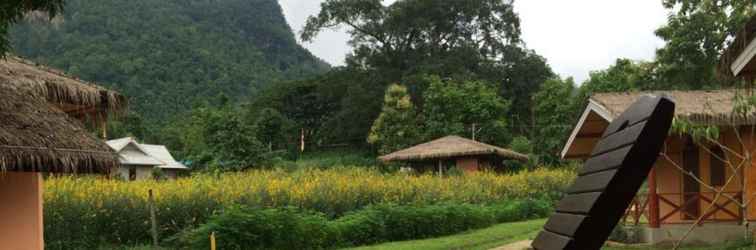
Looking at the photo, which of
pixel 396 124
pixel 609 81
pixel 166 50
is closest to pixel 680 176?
pixel 609 81

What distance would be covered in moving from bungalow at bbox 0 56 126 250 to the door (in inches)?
404

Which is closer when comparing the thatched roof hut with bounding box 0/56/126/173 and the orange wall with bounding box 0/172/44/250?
the thatched roof hut with bounding box 0/56/126/173

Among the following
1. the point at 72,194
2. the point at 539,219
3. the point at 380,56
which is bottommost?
the point at 539,219

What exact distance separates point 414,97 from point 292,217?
3296 cm

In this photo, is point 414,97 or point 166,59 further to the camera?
point 166,59

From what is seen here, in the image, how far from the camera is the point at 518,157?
33.8 m

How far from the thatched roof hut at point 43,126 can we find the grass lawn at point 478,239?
6.98 metres

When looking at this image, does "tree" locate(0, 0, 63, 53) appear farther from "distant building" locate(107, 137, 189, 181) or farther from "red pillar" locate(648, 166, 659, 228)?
"distant building" locate(107, 137, 189, 181)

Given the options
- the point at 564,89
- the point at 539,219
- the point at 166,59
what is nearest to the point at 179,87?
the point at 166,59

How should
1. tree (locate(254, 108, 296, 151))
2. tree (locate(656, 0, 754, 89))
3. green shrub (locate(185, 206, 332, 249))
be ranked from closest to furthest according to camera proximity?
1. green shrub (locate(185, 206, 332, 249))
2. tree (locate(656, 0, 754, 89))
3. tree (locate(254, 108, 296, 151))

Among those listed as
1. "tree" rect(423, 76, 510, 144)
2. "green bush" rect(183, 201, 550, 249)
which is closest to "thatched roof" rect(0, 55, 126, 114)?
"green bush" rect(183, 201, 550, 249)

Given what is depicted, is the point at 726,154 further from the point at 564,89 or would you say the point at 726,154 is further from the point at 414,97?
the point at 414,97

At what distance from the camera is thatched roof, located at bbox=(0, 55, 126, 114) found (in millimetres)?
7732

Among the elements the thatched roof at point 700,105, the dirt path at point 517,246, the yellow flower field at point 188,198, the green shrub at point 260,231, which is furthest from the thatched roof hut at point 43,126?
the dirt path at point 517,246
